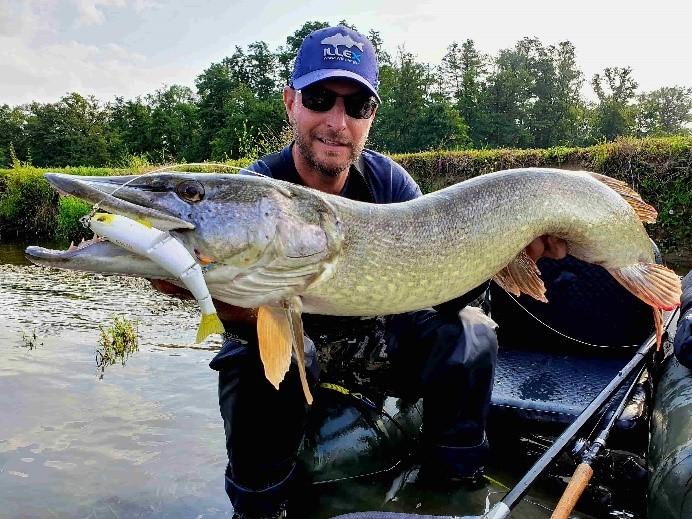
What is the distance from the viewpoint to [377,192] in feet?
8.66

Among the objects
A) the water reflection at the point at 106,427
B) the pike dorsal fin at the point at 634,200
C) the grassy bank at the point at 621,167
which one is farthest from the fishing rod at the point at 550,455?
the grassy bank at the point at 621,167

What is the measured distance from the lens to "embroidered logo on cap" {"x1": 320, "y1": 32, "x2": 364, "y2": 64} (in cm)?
242

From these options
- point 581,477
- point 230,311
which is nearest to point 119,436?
point 230,311

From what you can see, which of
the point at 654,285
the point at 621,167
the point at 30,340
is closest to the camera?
the point at 654,285

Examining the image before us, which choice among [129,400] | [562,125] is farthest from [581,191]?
[562,125]

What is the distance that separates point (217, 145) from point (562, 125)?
1072 inches

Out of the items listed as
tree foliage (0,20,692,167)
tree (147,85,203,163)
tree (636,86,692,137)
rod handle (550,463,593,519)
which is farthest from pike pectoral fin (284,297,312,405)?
tree (147,85,203,163)

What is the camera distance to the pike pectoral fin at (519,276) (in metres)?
2.27

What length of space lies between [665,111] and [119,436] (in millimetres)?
52217

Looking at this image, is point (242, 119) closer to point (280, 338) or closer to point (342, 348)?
point (342, 348)

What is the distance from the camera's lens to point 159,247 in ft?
4.50

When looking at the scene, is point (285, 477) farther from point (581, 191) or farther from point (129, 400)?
point (129, 400)

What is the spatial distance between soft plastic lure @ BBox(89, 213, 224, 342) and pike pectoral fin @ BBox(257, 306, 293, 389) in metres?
0.19

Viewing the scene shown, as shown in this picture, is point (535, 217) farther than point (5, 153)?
No
